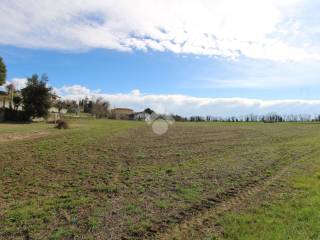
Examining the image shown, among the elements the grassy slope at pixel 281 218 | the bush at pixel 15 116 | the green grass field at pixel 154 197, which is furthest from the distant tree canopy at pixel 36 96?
the grassy slope at pixel 281 218

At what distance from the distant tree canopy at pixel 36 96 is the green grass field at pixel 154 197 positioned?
31.9 meters

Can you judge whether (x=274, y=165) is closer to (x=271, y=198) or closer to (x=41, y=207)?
(x=271, y=198)

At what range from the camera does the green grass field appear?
7.04 metres

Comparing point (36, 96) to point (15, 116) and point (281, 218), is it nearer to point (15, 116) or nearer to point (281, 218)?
point (15, 116)

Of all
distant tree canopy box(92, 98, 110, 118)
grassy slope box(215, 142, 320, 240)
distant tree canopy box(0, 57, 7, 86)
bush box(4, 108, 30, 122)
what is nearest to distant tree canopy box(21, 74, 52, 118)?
bush box(4, 108, 30, 122)

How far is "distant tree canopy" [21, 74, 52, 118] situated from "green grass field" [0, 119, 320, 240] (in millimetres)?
31864

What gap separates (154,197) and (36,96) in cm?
4208

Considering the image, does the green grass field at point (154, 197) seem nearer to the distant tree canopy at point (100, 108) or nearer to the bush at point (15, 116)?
the bush at point (15, 116)

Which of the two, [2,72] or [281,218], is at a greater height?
[2,72]

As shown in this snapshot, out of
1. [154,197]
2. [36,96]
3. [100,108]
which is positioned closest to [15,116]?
[36,96]

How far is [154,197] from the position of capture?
944cm

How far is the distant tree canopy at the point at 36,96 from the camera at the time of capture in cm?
4747

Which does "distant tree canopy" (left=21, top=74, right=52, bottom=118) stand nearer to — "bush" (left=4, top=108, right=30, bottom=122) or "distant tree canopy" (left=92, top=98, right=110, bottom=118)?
"bush" (left=4, top=108, right=30, bottom=122)

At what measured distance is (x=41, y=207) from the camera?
8.55 meters
